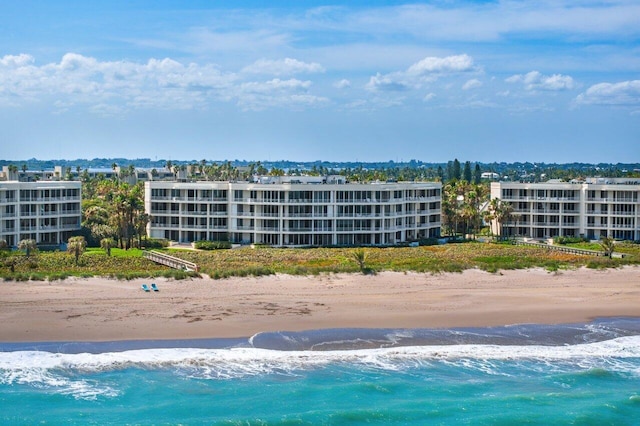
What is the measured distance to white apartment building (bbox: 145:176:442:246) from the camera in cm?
7662

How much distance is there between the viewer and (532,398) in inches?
1384

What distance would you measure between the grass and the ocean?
15188 millimetres

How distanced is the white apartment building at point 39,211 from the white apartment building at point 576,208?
4536cm

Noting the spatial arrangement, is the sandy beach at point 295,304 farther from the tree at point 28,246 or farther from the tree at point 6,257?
the tree at point 28,246

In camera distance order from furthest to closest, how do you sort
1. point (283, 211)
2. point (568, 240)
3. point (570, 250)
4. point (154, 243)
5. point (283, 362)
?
1. point (568, 240)
2. point (283, 211)
3. point (154, 243)
4. point (570, 250)
5. point (283, 362)

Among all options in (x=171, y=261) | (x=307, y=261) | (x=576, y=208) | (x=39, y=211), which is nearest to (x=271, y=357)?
(x=171, y=261)

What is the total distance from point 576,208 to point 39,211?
178ft

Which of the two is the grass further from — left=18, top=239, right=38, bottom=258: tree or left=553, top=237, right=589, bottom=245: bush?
left=553, top=237, right=589, bottom=245: bush

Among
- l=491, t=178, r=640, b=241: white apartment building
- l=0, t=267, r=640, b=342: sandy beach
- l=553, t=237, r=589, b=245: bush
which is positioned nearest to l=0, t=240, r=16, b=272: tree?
l=0, t=267, r=640, b=342: sandy beach

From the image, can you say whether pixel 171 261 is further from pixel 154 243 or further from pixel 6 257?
pixel 154 243

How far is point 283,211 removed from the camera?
7650 centimetres

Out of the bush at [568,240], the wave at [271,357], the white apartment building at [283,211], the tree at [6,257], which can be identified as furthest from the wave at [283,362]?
the bush at [568,240]

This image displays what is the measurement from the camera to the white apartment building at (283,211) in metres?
Result: 76.6

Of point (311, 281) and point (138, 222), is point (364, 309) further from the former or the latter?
point (138, 222)
